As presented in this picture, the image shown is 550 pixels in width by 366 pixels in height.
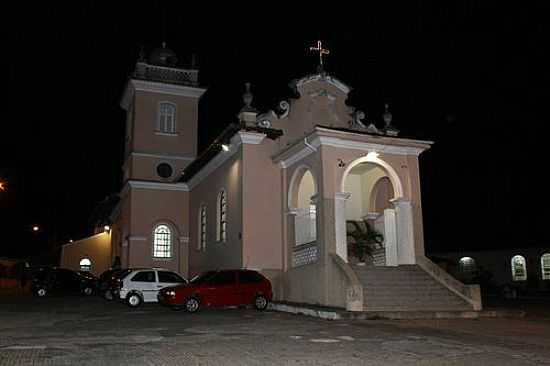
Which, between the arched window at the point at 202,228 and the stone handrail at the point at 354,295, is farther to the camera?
the arched window at the point at 202,228

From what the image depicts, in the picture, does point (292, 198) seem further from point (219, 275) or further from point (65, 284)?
point (65, 284)

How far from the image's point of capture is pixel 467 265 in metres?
40.6

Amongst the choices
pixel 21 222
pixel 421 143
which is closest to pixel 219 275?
pixel 421 143

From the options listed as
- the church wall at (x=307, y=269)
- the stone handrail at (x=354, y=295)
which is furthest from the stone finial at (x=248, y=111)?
the stone handrail at (x=354, y=295)

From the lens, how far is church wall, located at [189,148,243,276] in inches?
906

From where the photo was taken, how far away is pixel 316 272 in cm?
1908

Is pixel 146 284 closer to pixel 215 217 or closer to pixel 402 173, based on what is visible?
pixel 215 217

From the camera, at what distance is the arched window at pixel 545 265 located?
35.7m

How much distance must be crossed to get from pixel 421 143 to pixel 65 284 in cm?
1838

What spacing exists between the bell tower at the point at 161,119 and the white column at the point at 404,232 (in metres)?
15.0

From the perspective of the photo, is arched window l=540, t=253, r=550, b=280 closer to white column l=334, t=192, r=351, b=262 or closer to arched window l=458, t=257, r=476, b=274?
arched window l=458, t=257, r=476, b=274

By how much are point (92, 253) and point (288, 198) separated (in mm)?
24399

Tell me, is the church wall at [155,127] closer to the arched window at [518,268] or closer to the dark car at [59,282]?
the dark car at [59,282]

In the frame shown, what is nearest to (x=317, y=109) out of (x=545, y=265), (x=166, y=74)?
(x=166, y=74)
